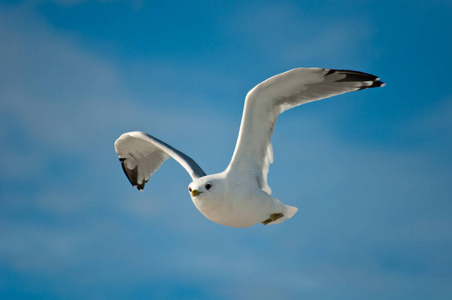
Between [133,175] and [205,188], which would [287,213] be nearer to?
[205,188]

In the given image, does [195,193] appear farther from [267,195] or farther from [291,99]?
[291,99]

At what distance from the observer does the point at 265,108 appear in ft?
34.3

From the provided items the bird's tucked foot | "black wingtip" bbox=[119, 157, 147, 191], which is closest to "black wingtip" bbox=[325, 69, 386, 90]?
the bird's tucked foot

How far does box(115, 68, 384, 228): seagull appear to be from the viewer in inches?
392

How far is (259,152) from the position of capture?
10.8 metres

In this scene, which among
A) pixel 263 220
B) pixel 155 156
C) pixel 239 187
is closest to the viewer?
pixel 239 187

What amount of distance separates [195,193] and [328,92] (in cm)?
331

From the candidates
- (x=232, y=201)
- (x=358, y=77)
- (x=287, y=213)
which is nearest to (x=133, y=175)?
(x=287, y=213)

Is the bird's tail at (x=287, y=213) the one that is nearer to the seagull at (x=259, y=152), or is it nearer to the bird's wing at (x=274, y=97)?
the seagull at (x=259, y=152)

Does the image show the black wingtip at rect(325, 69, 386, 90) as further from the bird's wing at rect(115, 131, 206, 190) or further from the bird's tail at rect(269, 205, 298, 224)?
the bird's wing at rect(115, 131, 206, 190)

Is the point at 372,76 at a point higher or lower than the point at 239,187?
higher

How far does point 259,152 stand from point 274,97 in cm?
119

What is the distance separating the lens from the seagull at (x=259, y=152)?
32.7 ft

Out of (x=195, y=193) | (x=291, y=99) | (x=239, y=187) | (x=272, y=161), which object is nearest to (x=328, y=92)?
(x=291, y=99)
